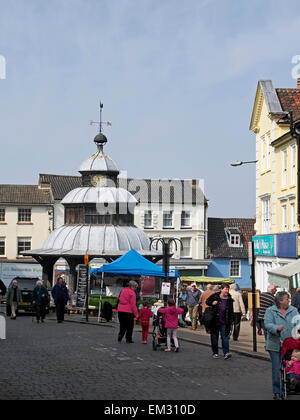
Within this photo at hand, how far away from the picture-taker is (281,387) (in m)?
11.4

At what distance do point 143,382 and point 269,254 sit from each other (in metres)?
27.2

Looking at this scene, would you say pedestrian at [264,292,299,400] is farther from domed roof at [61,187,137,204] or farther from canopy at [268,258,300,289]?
domed roof at [61,187,137,204]

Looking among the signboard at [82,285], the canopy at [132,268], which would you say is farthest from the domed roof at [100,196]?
the canopy at [132,268]

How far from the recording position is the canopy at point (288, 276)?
25.4m

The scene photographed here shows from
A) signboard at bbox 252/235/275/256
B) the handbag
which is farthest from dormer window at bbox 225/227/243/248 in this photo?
the handbag

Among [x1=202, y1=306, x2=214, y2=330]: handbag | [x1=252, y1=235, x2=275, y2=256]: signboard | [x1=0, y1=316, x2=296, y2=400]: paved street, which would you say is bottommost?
[x1=0, y1=316, x2=296, y2=400]: paved street

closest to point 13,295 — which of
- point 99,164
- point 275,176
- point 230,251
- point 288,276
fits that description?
point 288,276

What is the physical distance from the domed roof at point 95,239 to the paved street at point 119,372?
2448 cm

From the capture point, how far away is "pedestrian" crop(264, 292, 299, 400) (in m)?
11.4

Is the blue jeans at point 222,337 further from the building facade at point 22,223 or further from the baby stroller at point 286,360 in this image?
the building facade at point 22,223
